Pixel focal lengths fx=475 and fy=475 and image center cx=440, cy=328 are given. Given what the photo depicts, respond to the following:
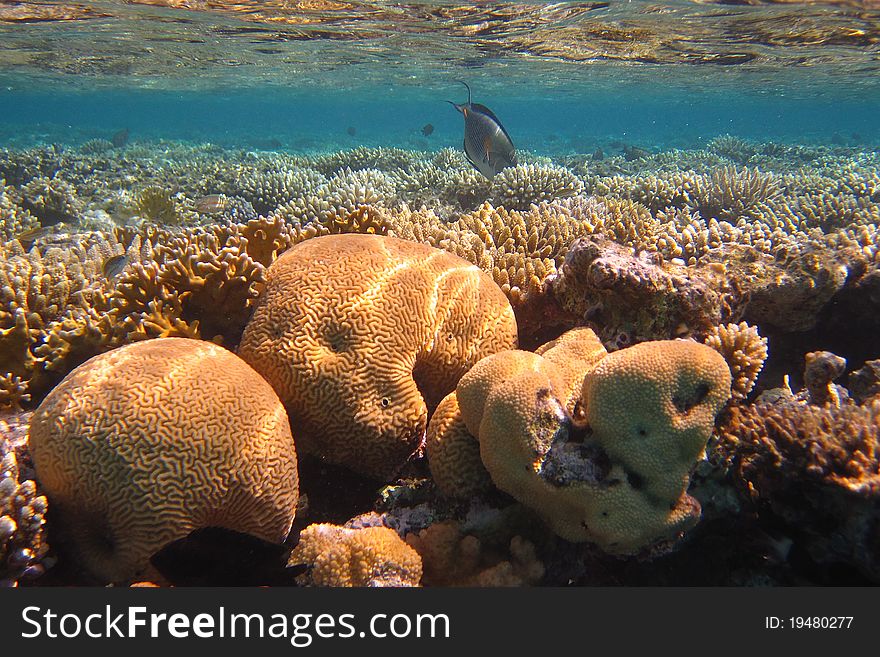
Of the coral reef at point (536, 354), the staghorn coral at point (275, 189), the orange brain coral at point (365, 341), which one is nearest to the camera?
the coral reef at point (536, 354)

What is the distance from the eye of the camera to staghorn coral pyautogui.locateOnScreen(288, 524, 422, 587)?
241 centimetres

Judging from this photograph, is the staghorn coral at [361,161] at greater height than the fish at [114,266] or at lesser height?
lesser

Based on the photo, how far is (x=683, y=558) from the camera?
266cm

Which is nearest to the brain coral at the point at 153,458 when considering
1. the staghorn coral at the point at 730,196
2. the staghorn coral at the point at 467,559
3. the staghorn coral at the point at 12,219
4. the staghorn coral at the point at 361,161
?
the staghorn coral at the point at 467,559

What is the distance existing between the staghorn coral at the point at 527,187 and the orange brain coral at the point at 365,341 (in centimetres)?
649

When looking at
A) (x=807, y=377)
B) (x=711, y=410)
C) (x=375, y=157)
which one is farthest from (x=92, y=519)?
(x=375, y=157)

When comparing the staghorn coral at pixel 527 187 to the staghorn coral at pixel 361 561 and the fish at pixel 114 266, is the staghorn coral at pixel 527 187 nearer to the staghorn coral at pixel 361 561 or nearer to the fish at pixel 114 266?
the fish at pixel 114 266

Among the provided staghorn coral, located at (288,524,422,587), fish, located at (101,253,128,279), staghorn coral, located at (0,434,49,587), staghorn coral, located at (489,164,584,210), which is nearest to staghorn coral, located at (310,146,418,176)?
staghorn coral, located at (489,164,584,210)

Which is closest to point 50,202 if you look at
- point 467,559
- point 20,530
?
point 20,530

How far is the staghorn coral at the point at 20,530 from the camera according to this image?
2256 millimetres

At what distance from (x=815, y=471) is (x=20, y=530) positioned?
12.8ft

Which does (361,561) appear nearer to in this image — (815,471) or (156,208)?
(815,471)

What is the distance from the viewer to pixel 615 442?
90.8 inches

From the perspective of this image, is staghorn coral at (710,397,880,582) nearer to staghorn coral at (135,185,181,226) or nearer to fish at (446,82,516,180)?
fish at (446,82,516,180)
